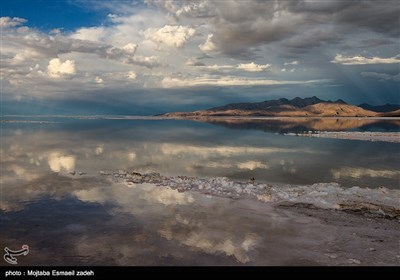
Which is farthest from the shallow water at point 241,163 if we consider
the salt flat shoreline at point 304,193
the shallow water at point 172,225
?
the salt flat shoreline at point 304,193

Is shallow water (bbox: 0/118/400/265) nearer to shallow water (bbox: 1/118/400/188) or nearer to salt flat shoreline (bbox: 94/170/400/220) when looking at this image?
shallow water (bbox: 1/118/400/188)

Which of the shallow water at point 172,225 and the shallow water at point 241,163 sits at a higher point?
the shallow water at point 172,225

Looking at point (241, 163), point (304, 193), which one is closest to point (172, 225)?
point (304, 193)

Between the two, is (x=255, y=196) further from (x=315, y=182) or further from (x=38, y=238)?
(x=38, y=238)

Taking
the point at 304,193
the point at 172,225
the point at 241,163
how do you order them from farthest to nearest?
the point at 241,163
the point at 304,193
the point at 172,225

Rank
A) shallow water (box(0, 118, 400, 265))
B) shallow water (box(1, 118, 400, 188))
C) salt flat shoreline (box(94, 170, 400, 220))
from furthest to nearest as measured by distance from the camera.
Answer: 1. shallow water (box(1, 118, 400, 188))
2. salt flat shoreline (box(94, 170, 400, 220))
3. shallow water (box(0, 118, 400, 265))

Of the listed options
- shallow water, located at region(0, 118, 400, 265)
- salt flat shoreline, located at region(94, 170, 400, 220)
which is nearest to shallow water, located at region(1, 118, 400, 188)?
shallow water, located at region(0, 118, 400, 265)

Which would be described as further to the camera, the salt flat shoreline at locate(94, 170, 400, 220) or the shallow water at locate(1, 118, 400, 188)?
the shallow water at locate(1, 118, 400, 188)

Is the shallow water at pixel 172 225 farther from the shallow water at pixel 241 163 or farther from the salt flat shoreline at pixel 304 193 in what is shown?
the salt flat shoreline at pixel 304 193

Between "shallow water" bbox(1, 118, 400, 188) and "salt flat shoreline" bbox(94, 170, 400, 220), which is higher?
"salt flat shoreline" bbox(94, 170, 400, 220)

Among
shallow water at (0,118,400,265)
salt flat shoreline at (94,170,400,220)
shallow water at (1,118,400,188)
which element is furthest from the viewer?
shallow water at (1,118,400,188)

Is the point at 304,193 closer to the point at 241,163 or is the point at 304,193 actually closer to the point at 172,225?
the point at 172,225
